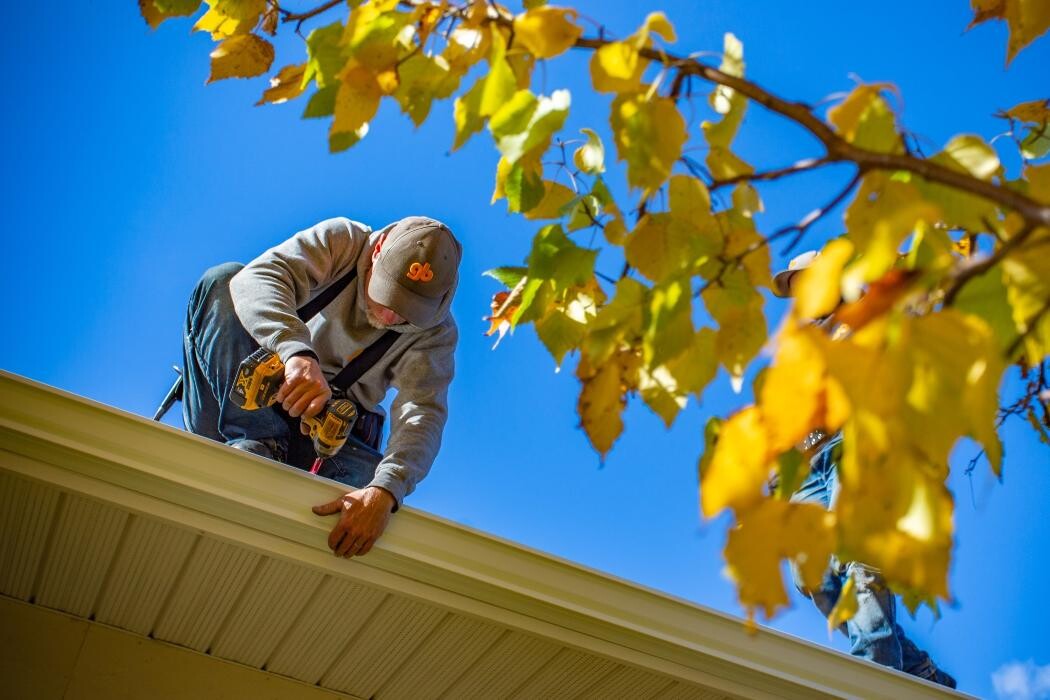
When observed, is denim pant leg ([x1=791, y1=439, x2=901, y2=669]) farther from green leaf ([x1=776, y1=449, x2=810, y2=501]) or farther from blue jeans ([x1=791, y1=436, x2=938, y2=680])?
green leaf ([x1=776, y1=449, x2=810, y2=501])

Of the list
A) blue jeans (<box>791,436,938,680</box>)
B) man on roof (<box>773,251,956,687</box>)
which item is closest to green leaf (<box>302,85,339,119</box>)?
man on roof (<box>773,251,956,687</box>)

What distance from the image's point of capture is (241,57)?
1.46m

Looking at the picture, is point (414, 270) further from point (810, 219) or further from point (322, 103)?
point (810, 219)

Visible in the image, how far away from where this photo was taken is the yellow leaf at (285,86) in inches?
53.6

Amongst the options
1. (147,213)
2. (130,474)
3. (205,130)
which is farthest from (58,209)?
(130,474)

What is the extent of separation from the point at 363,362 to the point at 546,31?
1.79 m

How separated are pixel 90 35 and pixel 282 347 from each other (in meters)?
3.22

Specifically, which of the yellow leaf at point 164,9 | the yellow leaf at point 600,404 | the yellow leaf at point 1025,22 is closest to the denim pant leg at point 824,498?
the yellow leaf at point 1025,22

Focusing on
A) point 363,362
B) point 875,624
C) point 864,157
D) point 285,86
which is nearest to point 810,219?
point 864,157

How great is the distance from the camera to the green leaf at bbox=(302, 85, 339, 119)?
112 centimetres

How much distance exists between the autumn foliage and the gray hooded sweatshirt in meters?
1.10

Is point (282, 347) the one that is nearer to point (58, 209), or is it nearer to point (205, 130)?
point (58, 209)

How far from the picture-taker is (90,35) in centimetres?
475

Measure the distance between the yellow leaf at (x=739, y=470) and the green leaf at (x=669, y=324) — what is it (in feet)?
0.80
